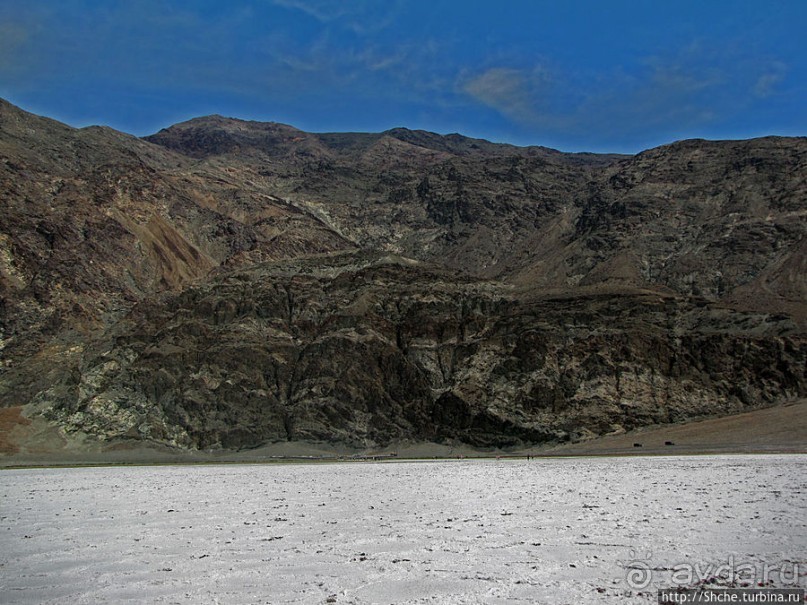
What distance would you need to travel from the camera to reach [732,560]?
45.4 ft

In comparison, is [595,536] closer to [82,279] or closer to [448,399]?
[448,399]

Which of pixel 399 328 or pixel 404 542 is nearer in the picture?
pixel 404 542

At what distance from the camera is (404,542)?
17.8m

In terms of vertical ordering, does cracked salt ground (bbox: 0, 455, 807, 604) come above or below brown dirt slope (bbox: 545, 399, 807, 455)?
above

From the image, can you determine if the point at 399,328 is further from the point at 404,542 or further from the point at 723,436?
the point at 404,542

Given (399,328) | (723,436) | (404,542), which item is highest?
(399,328)

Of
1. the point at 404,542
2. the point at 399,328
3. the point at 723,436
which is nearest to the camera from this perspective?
Result: the point at 404,542

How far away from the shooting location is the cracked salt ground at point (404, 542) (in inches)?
515

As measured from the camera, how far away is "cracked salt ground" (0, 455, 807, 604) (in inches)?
515

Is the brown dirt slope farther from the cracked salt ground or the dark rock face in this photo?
the cracked salt ground

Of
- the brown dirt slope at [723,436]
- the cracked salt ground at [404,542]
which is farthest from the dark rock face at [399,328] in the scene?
the cracked salt ground at [404,542]

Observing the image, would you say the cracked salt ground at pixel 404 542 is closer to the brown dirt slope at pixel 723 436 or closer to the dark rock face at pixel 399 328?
the brown dirt slope at pixel 723 436

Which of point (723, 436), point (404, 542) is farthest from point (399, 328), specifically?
point (404, 542)

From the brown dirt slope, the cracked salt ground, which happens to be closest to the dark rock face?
the brown dirt slope
